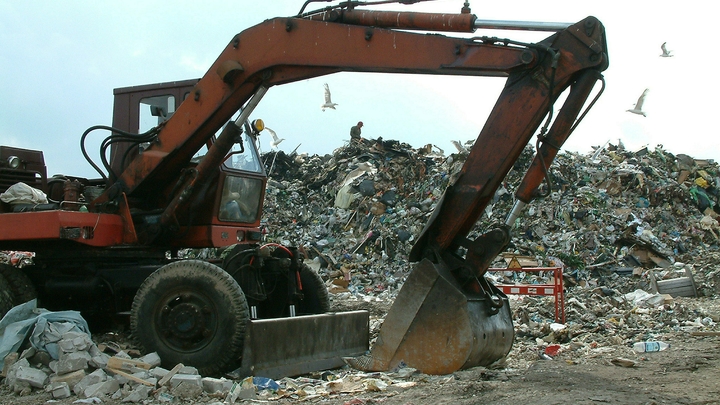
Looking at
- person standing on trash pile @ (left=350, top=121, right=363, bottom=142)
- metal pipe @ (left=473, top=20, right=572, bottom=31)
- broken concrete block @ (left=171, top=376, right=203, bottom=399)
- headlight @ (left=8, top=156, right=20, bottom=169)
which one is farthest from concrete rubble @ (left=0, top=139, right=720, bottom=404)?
metal pipe @ (left=473, top=20, right=572, bottom=31)

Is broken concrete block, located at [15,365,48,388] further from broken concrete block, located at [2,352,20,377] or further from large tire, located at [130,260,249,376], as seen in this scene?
large tire, located at [130,260,249,376]

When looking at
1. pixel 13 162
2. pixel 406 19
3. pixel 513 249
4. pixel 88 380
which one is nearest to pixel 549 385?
pixel 406 19

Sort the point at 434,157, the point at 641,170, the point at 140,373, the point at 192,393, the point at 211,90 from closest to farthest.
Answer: the point at 192,393, the point at 140,373, the point at 211,90, the point at 641,170, the point at 434,157

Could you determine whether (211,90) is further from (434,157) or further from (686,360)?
(434,157)

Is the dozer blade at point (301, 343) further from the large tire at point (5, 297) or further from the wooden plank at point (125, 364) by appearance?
the large tire at point (5, 297)

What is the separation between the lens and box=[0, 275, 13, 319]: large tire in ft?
21.0

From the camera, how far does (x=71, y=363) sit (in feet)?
17.0

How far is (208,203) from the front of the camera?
260 inches

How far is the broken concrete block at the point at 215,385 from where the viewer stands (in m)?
4.86

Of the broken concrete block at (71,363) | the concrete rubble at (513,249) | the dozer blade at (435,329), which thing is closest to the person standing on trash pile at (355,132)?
the concrete rubble at (513,249)

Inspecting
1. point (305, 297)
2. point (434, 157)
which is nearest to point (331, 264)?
point (434, 157)

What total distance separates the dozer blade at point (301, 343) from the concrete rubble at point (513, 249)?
177mm

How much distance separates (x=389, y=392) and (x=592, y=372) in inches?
76.9

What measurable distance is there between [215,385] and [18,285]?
2.91 m
